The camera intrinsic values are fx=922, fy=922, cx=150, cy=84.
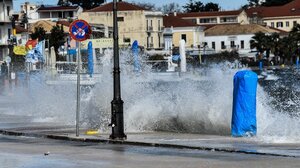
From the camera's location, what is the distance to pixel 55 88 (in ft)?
142

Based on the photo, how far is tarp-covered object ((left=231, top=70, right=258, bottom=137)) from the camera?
80.6 feet

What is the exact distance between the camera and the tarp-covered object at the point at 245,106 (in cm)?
2458

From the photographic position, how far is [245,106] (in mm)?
24672

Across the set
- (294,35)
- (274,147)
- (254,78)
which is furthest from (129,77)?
(294,35)

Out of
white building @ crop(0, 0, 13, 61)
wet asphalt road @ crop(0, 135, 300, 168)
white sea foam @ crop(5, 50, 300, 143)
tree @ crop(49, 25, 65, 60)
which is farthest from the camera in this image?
tree @ crop(49, 25, 65, 60)

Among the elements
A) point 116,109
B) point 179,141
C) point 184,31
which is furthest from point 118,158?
point 184,31

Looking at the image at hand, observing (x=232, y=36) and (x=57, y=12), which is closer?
(x=232, y=36)

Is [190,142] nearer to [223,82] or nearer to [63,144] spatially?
[63,144]

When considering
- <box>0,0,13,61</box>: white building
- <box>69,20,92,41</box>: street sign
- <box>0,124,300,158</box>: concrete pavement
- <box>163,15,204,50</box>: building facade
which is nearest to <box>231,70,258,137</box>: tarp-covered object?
<box>0,124,300,158</box>: concrete pavement

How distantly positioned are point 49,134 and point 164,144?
547 cm

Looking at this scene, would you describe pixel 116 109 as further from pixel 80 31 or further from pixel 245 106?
pixel 245 106

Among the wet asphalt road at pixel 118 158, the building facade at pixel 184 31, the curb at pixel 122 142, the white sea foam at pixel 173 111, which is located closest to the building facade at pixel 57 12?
the building facade at pixel 184 31

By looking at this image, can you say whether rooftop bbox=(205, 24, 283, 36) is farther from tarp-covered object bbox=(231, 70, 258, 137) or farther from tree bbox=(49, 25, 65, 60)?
tarp-covered object bbox=(231, 70, 258, 137)

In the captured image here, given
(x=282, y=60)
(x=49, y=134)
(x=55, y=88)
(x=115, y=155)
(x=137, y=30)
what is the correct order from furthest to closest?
(x=282, y=60), (x=137, y=30), (x=55, y=88), (x=49, y=134), (x=115, y=155)
